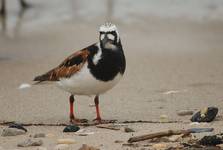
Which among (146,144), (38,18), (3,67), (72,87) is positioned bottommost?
(146,144)

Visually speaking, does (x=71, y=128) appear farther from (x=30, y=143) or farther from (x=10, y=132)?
(x=30, y=143)

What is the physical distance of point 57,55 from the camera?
38.5 feet

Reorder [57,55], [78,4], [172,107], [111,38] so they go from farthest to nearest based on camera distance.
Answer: [78,4], [57,55], [172,107], [111,38]

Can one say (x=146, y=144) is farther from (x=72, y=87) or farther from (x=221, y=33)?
(x=221, y=33)

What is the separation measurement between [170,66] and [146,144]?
15.9ft

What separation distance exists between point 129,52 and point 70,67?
4.45m

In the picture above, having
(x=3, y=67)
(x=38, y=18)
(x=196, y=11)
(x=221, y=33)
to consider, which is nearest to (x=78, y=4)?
(x=38, y=18)

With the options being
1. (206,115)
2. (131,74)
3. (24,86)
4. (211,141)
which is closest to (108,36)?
(206,115)

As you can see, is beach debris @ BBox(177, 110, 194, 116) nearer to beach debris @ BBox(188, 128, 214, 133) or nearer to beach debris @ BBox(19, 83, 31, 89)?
beach debris @ BBox(188, 128, 214, 133)

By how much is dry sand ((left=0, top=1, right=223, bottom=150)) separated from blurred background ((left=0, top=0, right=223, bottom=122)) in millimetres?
11

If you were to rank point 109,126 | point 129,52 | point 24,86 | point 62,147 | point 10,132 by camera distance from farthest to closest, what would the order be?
point 129,52 < point 24,86 < point 109,126 < point 10,132 < point 62,147

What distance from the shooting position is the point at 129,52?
1172 cm

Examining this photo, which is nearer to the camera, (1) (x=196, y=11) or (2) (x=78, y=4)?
(1) (x=196, y=11)

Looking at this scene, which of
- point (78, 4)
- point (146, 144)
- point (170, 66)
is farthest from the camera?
point (78, 4)
